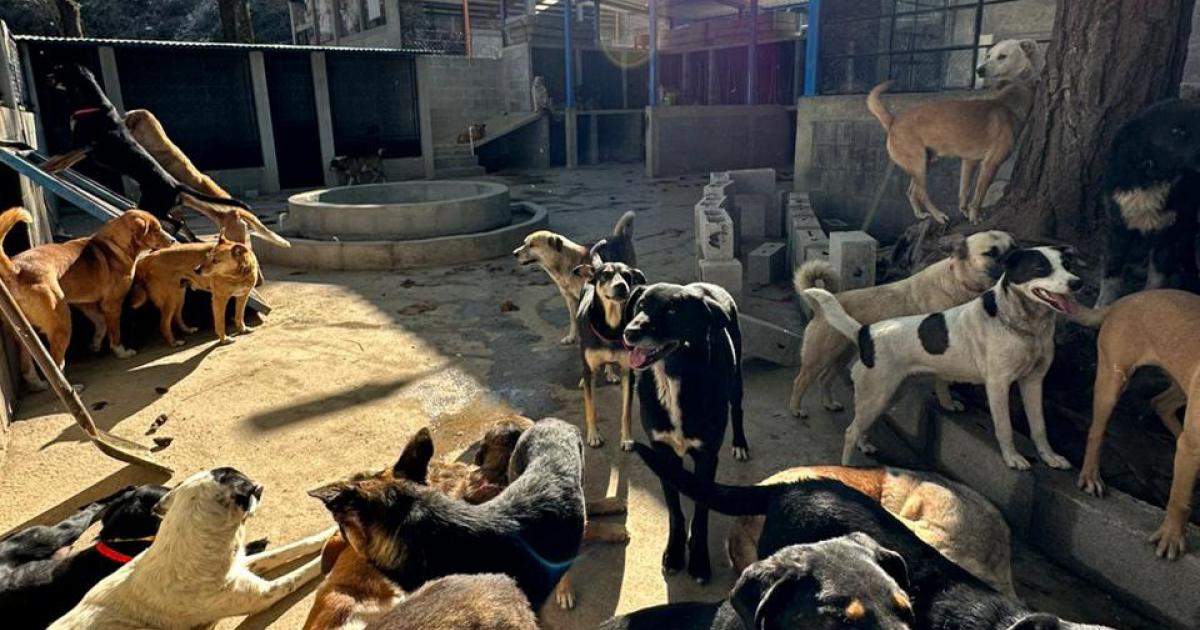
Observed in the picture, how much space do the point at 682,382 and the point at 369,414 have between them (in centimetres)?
281

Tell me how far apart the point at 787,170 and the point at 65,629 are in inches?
775

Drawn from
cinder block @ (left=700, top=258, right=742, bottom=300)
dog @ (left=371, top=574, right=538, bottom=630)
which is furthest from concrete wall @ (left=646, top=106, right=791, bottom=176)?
dog @ (left=371, top=574, right=538, bottom=630)

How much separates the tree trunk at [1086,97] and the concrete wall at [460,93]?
66.3 feet

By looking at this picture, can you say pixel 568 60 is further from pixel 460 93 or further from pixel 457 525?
pixel 457 525

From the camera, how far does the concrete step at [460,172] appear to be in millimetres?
20772

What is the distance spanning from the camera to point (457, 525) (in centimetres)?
272

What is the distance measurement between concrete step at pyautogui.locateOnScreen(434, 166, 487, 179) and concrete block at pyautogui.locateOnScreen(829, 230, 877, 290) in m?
16.6

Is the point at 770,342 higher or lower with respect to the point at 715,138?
lower

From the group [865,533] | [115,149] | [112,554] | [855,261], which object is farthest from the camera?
[115,149]

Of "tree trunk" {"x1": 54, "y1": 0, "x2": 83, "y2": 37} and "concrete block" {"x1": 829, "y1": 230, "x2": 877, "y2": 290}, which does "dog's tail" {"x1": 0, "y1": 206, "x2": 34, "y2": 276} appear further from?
"tree trunk" {"x1": 54, "y1": 0, "x2": 83, "y2": 37}

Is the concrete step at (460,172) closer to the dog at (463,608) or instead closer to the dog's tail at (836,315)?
the dog's tail at (836,315)

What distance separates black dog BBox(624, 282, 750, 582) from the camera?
349 cm

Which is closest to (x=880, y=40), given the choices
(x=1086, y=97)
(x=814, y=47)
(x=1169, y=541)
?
(x=814, y=47)

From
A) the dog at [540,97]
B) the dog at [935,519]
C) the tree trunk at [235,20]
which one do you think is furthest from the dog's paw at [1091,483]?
the tree trunk at [235,20]
